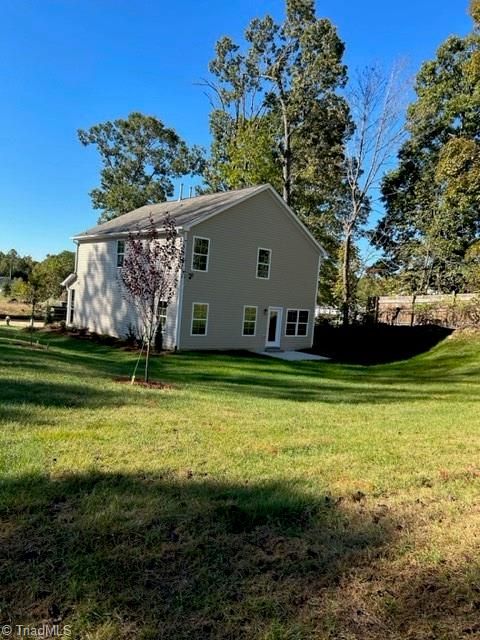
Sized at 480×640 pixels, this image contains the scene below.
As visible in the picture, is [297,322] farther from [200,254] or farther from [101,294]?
[101,294]

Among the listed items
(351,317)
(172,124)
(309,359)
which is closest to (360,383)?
(309,359)

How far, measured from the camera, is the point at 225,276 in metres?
20.1

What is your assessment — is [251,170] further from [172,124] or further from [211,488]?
[211,488]

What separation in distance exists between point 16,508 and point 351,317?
26372mm

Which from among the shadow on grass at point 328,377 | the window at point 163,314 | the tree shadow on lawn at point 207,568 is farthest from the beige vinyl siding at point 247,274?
the tree shadow on lawn at point 207,568

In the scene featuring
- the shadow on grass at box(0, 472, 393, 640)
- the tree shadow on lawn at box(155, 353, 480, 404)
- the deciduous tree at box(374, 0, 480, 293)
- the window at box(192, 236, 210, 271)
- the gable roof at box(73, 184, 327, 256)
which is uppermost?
the deciduous tree at box(374, 0, 480, 293)

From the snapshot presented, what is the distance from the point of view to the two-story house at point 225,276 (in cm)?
1916

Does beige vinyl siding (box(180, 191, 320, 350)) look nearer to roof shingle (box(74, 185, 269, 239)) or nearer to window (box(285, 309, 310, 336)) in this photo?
window (box(285, 309, 310, 336))

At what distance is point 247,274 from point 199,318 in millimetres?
3139

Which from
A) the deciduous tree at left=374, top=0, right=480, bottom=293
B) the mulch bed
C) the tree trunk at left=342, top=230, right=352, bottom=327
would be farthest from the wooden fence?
the mulch bed

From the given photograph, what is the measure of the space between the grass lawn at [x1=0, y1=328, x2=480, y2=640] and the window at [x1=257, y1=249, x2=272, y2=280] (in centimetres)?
1534

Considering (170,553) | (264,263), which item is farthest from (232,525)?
(264,263)

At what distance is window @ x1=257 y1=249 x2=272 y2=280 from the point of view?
2130 centimetres

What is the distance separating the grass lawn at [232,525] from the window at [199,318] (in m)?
12.9
